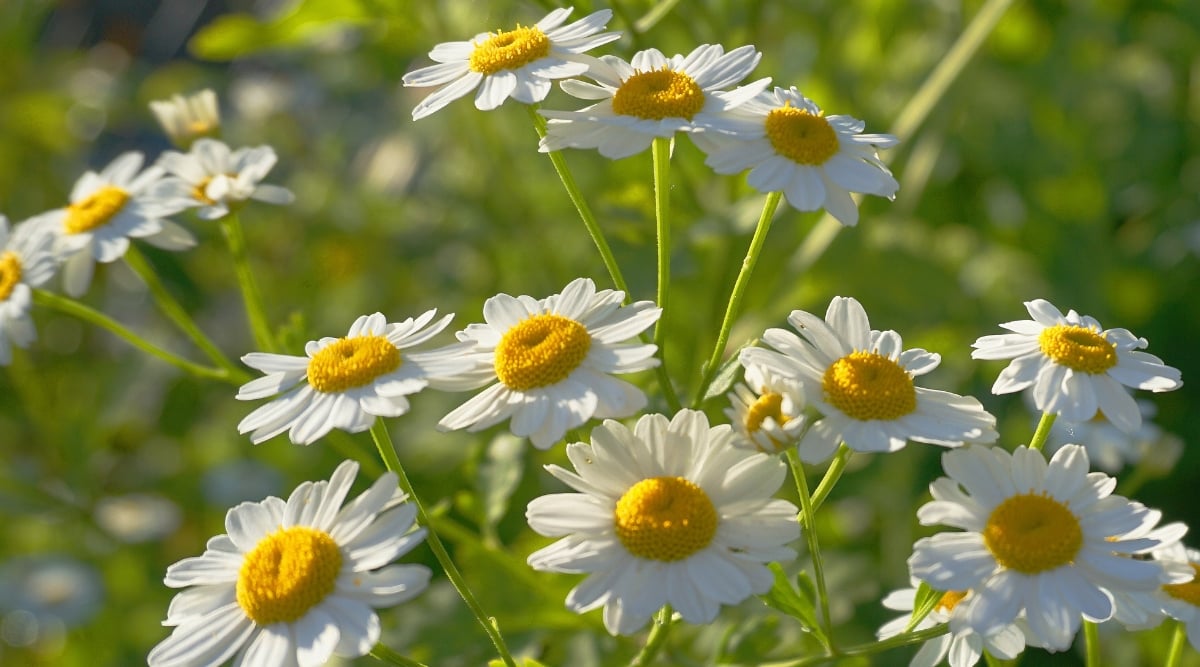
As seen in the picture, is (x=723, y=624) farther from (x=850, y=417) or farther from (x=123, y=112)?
(x=123, y=112)

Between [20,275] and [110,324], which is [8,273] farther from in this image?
[110,324]

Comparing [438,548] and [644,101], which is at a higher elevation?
[644,101]

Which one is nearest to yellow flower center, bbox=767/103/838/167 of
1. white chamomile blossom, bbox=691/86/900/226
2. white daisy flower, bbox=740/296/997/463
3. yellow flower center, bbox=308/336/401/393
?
white chamomile blossom, bbox=691/86/900/226

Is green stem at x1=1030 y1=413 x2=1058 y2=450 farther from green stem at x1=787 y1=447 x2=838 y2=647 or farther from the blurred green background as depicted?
the blurred green background

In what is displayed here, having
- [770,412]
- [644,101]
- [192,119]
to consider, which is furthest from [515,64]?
[192,119]

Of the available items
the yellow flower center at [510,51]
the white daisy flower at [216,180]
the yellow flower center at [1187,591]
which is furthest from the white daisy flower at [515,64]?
the yellow flower center at [1187,591]

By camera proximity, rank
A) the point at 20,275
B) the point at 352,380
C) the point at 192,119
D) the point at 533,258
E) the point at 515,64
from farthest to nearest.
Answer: the point at 533,258 < the point at 192,119 < the point at 20,275 < the point at 515,64 < the point at 352,380

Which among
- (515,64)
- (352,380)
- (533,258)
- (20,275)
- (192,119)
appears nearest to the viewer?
(352,380)

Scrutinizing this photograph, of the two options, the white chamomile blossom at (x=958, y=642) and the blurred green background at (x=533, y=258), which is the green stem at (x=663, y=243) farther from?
the white chamomile blossom at (x=958, y=642)
